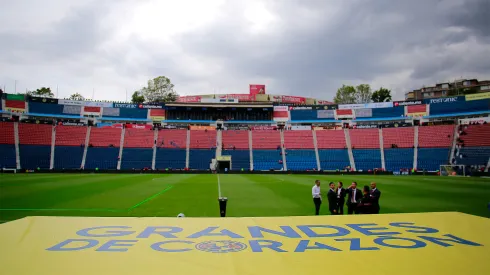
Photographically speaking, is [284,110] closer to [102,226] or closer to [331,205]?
[331,205]

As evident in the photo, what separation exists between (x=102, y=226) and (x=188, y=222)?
1766mm

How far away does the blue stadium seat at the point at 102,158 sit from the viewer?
5372cm

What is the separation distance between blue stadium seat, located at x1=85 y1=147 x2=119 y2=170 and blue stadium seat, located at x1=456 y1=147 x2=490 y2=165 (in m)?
60.5

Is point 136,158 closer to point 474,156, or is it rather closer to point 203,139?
point 203,139

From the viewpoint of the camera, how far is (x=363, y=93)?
301 ft

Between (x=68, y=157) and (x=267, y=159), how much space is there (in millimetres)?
37123

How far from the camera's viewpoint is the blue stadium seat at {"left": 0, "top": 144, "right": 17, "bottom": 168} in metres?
47.8

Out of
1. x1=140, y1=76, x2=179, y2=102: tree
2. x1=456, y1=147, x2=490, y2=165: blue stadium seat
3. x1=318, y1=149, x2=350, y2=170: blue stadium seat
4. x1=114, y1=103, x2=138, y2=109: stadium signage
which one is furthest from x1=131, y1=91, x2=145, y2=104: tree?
x1=456, y1=147, x2=490, y2=165: blue stadium seat

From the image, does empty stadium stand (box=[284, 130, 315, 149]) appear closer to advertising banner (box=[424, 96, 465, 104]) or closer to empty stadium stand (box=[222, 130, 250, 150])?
empty stadium stand (box=[222, 130, 250, 150])

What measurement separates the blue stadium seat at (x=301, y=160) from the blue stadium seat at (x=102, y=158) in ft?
109

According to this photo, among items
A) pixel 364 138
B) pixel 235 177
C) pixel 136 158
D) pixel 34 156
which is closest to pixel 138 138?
pixel 136 158

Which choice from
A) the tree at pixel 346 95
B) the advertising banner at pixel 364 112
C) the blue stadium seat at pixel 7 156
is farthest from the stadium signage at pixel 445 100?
the blue stadium seat at pixel 7 156

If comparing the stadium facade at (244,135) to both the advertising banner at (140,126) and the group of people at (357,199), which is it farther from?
the group of people at (357,199)

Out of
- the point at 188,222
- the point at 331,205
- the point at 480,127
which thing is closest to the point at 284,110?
the point at 480,127
